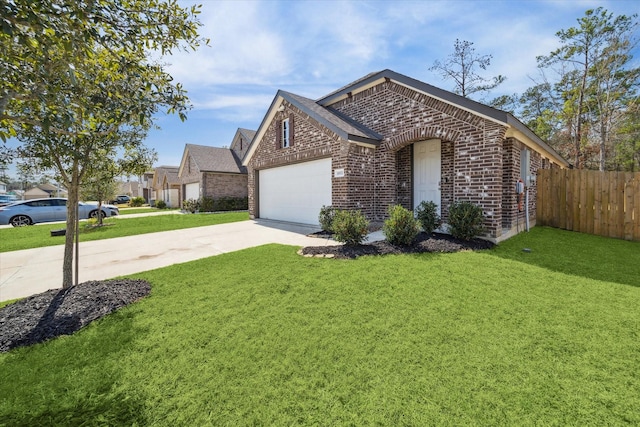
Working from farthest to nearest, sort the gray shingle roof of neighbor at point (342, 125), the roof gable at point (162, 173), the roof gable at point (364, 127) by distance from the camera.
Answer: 1. the roof gable at point (162, 173)
2. the gray shingle roof of neighbor at point (342, 125)
3. the roof gable at point (364, 127)

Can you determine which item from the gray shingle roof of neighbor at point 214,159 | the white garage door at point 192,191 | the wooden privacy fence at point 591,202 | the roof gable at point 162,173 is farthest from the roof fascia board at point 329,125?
the roof gable at point 162,173

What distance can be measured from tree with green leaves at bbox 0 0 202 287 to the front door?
7498 millimetres

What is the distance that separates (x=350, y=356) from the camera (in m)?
2.62

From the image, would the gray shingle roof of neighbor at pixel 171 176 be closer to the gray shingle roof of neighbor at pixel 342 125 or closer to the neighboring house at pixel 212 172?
the neighboring house at pixel 212 172

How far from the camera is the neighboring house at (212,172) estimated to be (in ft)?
69.9

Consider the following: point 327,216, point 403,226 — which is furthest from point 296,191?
point 403,226

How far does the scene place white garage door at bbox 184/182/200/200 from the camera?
22484 millimetres

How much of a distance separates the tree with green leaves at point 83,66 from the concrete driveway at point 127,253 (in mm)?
2814

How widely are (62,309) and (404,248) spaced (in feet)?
19.6

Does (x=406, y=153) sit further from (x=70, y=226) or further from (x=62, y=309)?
(x=62, y=309)

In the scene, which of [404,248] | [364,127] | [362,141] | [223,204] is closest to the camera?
[404,248]

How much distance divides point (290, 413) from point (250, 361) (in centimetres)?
73

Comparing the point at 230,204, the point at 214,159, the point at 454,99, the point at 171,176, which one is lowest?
the point at 230,204

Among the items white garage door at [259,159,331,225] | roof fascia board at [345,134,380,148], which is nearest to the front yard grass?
roof fascia board at [345,134,380,148]
